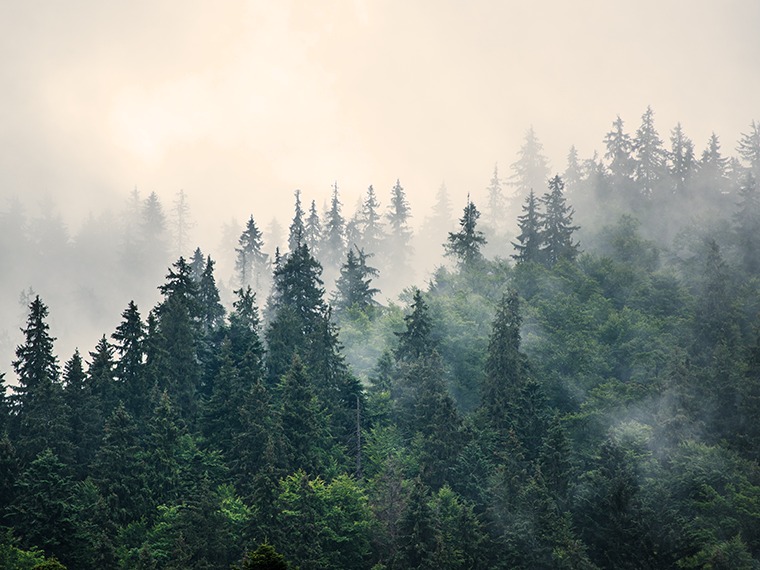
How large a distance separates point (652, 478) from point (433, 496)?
15.0 meters

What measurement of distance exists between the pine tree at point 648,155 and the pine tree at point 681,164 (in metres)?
1.79

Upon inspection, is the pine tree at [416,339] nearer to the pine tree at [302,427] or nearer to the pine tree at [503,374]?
the pine tree at [503,374]

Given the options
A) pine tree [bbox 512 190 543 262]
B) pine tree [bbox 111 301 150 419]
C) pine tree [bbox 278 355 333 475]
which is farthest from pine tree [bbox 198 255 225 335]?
pine tree [bbox 512 190 543 262]

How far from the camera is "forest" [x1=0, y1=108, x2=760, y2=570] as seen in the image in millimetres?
56094

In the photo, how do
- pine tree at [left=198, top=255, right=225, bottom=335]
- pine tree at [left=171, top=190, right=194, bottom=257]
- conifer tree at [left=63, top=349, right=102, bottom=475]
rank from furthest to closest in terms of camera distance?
pine tree at [left=171, top=190, right=194, bottom=257], pine tree at [left=198, top=255, right=225, bottom=335], conifer tree at [left=63, top=349, right=102, bottom=475]

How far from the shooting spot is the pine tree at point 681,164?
12175 cm

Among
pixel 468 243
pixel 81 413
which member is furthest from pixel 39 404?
pixel 468 243

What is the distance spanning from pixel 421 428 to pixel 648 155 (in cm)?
7533

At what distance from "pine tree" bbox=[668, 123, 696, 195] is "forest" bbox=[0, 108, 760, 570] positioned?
75.9 feet

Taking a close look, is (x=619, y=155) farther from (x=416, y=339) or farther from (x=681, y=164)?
(x=416, y=339)

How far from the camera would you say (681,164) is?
12406 cm

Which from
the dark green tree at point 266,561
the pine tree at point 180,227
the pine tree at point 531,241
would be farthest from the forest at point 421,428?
the pine tree at point 180,227

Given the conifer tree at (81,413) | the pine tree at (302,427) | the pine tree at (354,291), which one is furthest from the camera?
the pine tree at (354,291)

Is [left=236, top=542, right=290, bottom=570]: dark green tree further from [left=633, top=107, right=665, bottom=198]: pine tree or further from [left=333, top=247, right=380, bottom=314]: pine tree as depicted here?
[left=633, top=107, right=665, bottom=198]: pine tree
